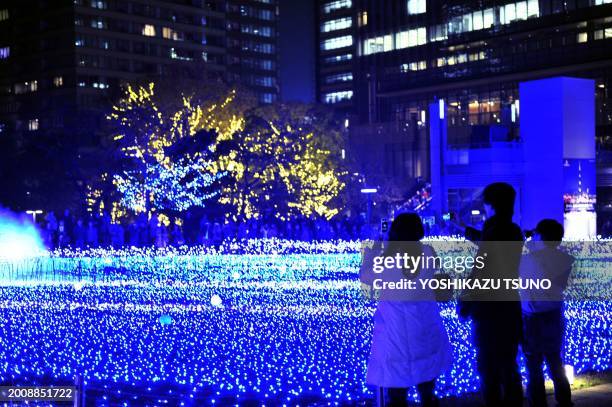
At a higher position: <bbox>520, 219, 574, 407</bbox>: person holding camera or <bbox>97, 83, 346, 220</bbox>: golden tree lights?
<bbox>97, 83, 346, 220</bbox>: golden tree lights

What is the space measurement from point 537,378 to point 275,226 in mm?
33864

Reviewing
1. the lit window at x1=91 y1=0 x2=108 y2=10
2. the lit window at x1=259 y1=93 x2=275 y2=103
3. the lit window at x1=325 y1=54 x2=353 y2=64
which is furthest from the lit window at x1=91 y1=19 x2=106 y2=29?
the lit window at x1=259 y1=93 x2=275 y2=103

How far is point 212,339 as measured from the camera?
1464 cm

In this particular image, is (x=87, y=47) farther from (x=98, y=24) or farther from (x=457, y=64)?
(x=457, y=64)

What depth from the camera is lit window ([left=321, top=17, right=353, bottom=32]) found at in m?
121

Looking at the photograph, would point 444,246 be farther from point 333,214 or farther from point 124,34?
point 124,34

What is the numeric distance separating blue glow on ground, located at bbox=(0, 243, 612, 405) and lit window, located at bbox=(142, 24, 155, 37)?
9515 cm

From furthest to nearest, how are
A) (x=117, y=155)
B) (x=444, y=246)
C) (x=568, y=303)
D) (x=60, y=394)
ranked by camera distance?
(x=117, y=155) → (x=444, y=246) → (x=568, y=303) → (x=60, y=394)

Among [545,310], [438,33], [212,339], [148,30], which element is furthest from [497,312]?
[148,30]

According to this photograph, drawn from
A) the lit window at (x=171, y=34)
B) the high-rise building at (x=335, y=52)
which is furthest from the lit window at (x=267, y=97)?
the lit window at (x=171, y=34)

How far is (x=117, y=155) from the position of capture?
161 feet

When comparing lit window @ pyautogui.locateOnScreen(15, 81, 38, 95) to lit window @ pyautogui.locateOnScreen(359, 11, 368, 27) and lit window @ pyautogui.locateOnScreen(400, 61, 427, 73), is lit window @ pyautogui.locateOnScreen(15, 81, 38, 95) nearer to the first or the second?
lit window @ pyautogui.locateOnScreen(359, 11, 368, 27)

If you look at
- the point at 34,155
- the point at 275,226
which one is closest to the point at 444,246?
the point at 275,226

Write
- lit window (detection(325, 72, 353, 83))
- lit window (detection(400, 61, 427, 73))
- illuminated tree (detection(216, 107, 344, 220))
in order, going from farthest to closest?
lit window (detection(325, 72, 353, 83)), lit window (detection(400, 61, 427, 73)), illuminated tree (detection(216, 107, 344, 220))
